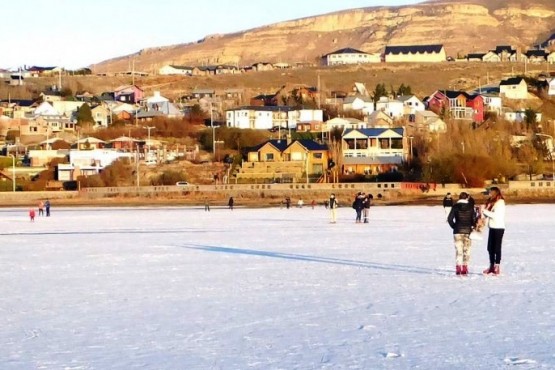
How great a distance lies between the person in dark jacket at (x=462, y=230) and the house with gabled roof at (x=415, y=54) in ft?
446

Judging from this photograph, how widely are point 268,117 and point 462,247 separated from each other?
78.2 m

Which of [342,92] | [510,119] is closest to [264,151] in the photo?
[510,119]

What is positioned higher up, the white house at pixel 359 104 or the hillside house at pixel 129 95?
the hillside house at pixel 129 95

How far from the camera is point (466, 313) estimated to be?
1008 centimetres

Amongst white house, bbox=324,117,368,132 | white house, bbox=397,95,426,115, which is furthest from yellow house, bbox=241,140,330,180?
white house, bbox=397,95,426,115

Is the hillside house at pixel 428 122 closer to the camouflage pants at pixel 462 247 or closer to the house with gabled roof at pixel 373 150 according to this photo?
the house with gabled roof at pixel 373 150

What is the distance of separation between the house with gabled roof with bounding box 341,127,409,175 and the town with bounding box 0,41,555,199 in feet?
0.32

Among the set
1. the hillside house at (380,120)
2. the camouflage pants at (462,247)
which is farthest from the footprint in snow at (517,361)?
the hillside house at (380,120)

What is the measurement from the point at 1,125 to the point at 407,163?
145ft

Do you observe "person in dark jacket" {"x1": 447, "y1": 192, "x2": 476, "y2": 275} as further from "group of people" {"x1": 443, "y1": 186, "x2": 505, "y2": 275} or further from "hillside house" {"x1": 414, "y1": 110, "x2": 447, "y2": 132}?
"hillside house" {"x1": 414, "y1": 110, "x2": 447, "y2": 132}

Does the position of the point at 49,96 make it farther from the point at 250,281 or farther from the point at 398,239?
the point at 250,281

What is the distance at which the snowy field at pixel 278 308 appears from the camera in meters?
8.09

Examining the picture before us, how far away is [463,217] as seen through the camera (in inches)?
530

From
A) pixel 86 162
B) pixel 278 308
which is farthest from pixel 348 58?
pixel 278 308
